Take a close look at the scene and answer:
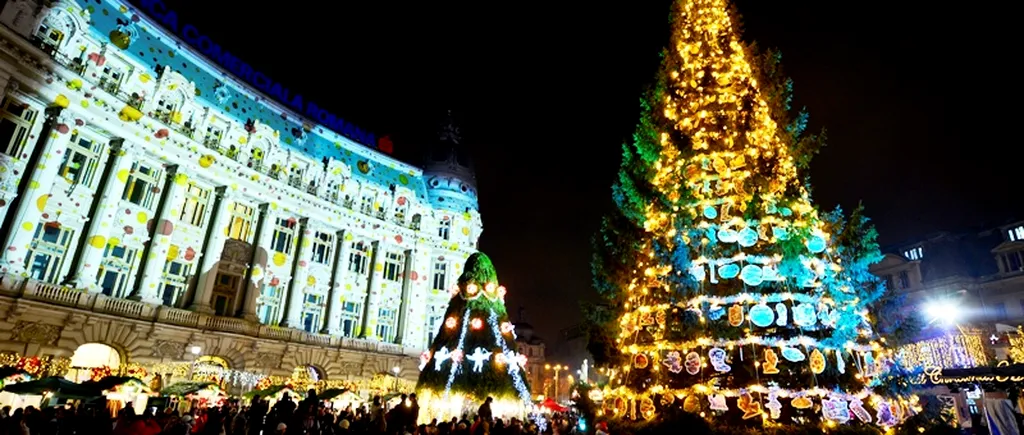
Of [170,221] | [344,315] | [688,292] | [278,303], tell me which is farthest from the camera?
[344,315]

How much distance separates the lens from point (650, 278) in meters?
12.3

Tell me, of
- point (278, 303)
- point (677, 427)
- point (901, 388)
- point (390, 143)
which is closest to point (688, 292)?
point (677, 427)

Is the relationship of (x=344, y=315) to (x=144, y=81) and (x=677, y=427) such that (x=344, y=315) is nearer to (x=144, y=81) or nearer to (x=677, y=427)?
(x=144, y=81)

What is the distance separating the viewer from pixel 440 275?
153 feet

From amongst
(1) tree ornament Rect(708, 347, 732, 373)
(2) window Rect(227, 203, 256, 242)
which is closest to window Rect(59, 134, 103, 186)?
(2) window Rect(227, 203, 256, 242)

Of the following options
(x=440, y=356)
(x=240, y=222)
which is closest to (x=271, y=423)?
(x=440, y=356)

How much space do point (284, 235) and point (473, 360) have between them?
2516 cm

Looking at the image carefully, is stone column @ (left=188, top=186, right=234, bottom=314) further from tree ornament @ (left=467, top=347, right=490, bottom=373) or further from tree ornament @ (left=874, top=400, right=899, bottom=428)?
tree ornament @ (left=874, top=400, right=899, bottom=428)

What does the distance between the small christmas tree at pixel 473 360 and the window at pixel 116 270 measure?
20.3 metres

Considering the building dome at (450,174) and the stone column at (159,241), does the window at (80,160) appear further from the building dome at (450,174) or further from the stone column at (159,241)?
the building dome at (450,174)

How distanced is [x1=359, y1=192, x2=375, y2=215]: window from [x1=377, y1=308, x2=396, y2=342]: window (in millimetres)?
8496

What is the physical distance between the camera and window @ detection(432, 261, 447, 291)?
4631cm

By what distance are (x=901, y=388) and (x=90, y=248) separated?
3458 centimetres

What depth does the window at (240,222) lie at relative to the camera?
35.0 meters
